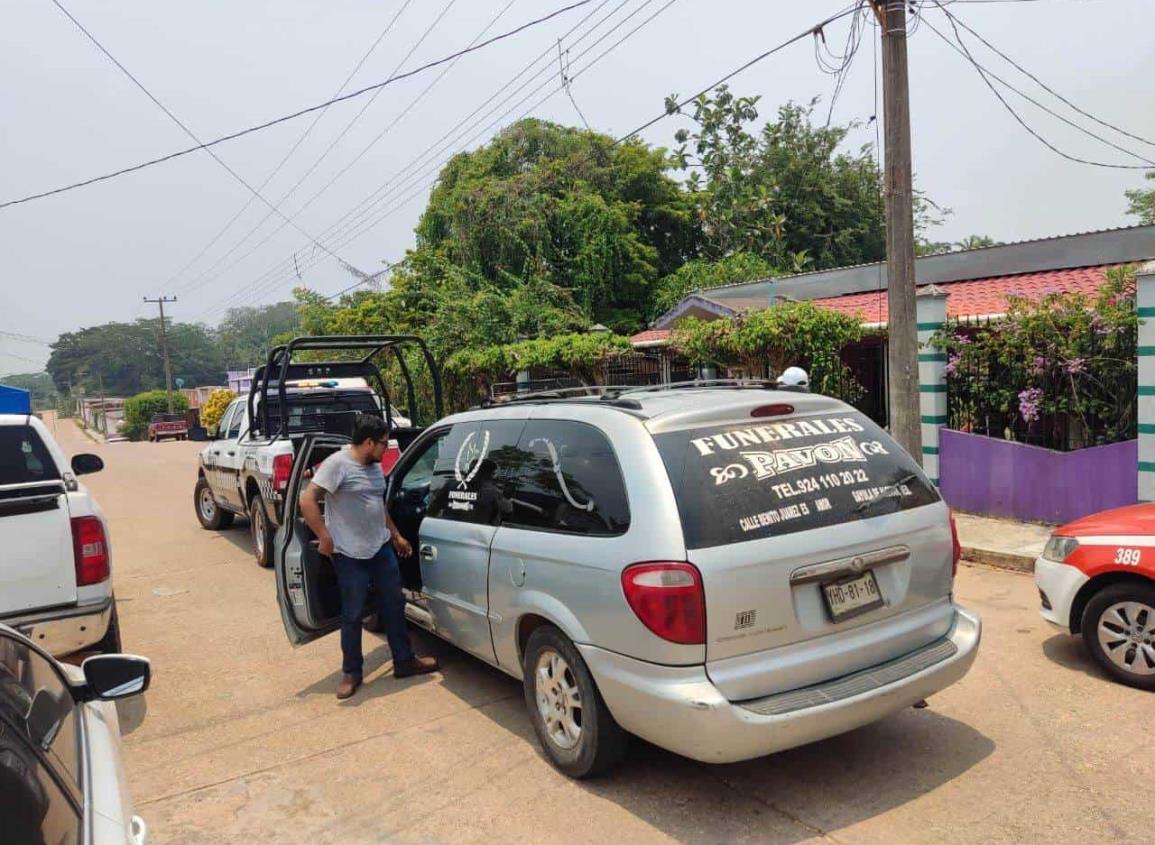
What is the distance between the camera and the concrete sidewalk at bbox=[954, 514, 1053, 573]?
7.41 metres

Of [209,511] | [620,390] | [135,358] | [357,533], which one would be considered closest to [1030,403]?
[620,390]

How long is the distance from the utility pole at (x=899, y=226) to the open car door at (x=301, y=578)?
5839 millimetres

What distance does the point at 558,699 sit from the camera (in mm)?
3867

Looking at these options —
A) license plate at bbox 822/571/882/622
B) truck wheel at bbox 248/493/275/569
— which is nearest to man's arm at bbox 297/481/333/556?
license plate at bbox 822/571/882/622

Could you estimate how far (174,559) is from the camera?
9.52 meters

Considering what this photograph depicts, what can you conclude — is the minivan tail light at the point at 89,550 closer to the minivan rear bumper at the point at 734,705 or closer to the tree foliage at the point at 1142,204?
the minivan rear bumper at the point at 734,705

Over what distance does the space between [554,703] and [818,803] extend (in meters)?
1.18

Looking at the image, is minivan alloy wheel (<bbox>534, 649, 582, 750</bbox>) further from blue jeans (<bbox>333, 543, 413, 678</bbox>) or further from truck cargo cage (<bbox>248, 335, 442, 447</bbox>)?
truck cargo cage (<bbox>248, 335, 442, 447</bbox>)

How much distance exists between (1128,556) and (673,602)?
286 cm

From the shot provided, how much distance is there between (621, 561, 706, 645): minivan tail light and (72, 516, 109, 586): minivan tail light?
3.39 m

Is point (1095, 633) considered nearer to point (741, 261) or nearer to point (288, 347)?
point (288, 347)

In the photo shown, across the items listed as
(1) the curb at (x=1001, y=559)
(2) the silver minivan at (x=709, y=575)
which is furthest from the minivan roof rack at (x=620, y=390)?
(1) the curb at (x=1001, y=559)

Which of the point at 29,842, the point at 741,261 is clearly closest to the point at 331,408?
the point at 29,842

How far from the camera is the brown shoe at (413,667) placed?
5.26m
